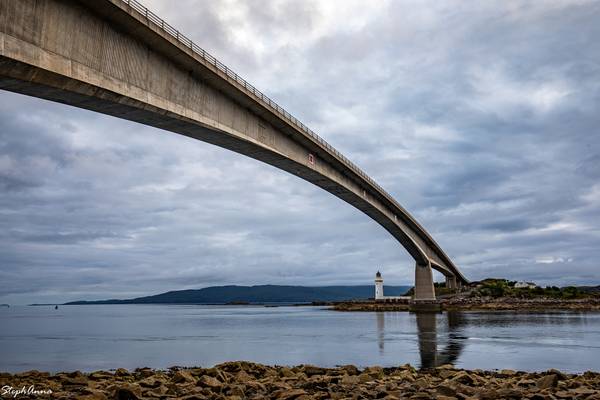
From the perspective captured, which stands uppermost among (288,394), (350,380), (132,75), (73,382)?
(132,75)

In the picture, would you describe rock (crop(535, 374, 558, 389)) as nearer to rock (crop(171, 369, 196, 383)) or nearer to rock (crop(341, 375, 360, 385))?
rock (crop(341, 375, 360, 385))

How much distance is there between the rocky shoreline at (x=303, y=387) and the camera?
13586 mm

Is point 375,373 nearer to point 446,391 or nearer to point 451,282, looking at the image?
point 446,391

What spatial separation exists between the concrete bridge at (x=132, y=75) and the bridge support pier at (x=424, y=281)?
58246 mm

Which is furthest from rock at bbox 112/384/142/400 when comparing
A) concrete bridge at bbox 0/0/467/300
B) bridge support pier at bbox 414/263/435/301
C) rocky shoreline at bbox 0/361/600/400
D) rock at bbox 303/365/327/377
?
bridge support pier at bbox 414/263/435/301

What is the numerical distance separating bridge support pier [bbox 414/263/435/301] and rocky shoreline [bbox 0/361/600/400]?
6460 cm

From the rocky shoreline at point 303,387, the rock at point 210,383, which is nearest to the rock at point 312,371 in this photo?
the rocky shoreline at point 303,387

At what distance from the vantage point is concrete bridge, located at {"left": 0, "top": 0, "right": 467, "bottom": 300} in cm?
1355

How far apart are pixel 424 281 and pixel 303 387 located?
71119 millimetres

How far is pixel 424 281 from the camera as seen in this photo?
83.2 metres

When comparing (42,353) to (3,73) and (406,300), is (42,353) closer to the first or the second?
(3,73)

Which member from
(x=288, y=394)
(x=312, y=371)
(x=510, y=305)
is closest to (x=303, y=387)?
(x=288, y=394)

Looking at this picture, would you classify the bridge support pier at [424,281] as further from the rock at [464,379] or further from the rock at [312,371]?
the rock at [464,379]

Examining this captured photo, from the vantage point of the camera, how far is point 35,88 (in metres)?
15.0
